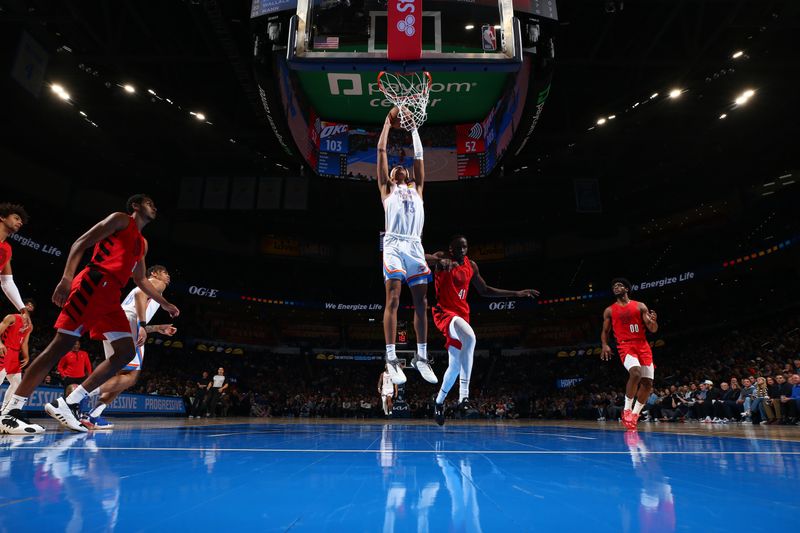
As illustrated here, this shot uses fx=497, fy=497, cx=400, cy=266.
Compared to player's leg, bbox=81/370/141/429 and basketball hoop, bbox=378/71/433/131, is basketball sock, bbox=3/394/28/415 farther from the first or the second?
basketball hoop, bbox=378/71/433/131

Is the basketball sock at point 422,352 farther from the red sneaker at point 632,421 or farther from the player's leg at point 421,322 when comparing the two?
the red sneaker at point 632,421

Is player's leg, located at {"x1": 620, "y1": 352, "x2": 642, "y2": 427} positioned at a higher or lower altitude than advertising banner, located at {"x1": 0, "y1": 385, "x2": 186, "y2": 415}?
higher

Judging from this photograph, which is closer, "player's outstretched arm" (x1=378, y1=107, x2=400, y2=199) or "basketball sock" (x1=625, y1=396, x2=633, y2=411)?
"player's outstretched arm" (x1=378, y1=107, x2=400, y2=199)

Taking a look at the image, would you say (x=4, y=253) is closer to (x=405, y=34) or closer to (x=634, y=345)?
(x=405, y=34)

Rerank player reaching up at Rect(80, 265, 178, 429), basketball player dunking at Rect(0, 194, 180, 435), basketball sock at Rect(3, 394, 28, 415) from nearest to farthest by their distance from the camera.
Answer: basketball player dunking at Rect(0, 194, 180, 435), basketball sock at Rect(3, 394, 28, 415), player reaching up at Rect(80, 265, 178, 429)

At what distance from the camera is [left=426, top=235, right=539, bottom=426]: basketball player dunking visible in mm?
5691

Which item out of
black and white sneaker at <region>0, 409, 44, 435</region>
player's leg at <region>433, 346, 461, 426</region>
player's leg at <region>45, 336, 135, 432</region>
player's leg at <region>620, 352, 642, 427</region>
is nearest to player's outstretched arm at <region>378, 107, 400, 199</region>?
player's leg at <region>433, 346, 461, 426</region>

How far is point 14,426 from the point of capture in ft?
14.5

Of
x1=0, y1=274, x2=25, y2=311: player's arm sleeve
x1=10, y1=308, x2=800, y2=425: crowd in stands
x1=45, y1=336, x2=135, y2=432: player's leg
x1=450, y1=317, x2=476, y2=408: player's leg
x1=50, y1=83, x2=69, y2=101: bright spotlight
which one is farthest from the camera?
x1=50, y1=83, x2=69, y2=101: bright spotlight

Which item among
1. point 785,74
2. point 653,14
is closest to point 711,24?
point 653,14

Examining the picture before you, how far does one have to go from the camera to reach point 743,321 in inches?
862

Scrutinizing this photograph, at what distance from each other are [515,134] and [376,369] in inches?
870

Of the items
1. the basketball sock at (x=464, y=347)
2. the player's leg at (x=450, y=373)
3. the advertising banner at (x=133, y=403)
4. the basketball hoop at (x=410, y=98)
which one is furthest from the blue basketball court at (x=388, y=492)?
the advertising banner at (x=133, y=403)

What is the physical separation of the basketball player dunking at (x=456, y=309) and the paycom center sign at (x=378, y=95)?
691 centimetres
